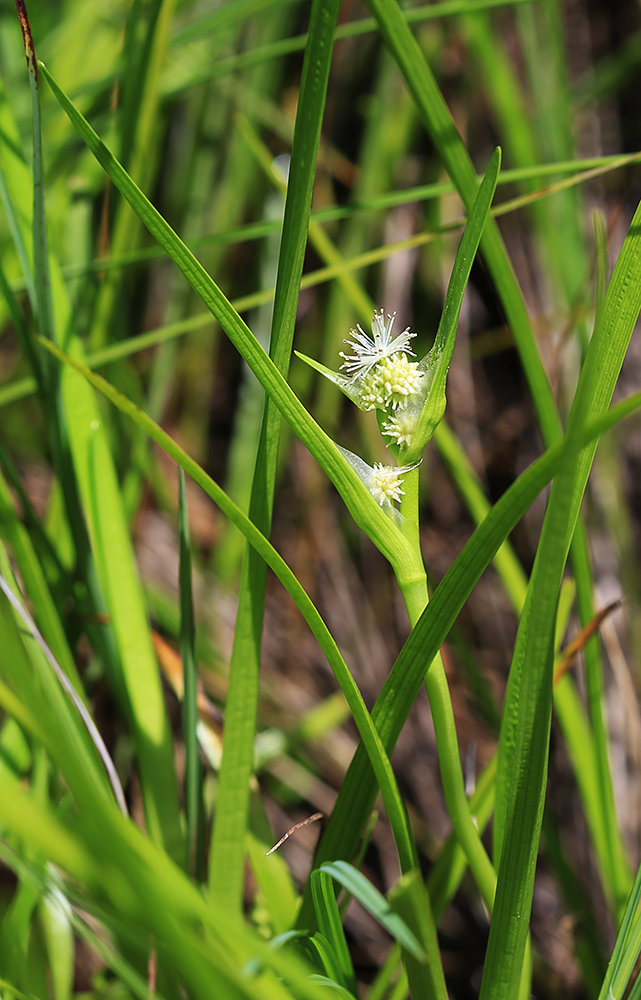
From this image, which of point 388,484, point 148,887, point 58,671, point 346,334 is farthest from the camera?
point 346,334

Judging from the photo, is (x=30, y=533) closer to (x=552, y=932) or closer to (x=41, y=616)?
(x=41, y=616)

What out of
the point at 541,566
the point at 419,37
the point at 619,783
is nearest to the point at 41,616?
the point at 541,566

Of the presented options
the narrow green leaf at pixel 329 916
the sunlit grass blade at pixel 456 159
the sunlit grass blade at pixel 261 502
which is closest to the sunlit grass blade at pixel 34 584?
the sunlit grass blade at pixel 261 502

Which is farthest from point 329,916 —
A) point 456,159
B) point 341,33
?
point 341,33

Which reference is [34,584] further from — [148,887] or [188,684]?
[148,887]

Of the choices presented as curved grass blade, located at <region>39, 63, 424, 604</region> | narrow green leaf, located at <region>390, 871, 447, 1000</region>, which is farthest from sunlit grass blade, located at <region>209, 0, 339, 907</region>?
narrow green leaf, located at <region>390, 871, 447, 1000</region>

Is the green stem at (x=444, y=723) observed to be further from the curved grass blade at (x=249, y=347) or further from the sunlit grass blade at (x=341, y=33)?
the sunlit grass blade at (x=341, y=33)
